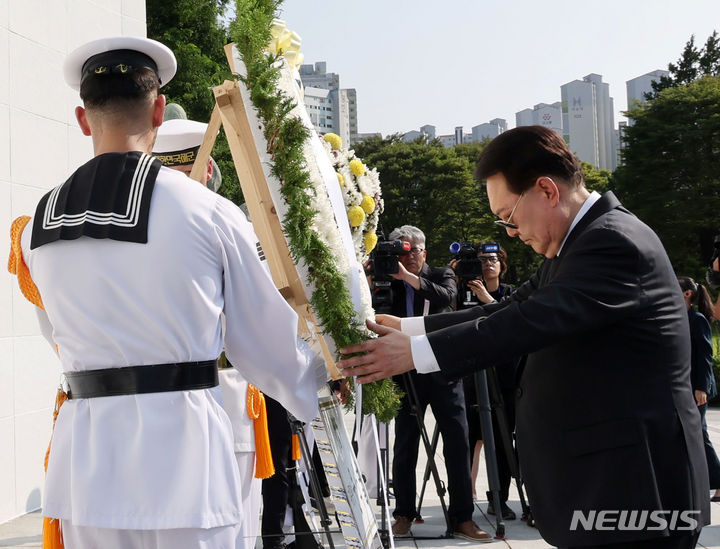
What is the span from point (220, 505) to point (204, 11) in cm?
2403

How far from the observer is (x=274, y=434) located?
16.1 feet

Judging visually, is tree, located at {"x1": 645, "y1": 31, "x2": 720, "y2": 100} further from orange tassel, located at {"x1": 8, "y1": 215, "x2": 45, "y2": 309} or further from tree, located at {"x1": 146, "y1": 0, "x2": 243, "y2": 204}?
orange tassel, located at {"x1": 8, "y1": 215, "x2": 45, "y2": 309}

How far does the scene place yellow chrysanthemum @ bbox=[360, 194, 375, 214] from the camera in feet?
10.6

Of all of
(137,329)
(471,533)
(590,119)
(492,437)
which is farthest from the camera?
(590,119)

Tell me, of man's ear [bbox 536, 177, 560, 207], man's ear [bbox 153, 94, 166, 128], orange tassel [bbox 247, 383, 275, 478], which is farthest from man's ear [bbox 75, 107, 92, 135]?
orange tassel [bbox 247, 383, 275, 478]

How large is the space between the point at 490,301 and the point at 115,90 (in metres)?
4.23

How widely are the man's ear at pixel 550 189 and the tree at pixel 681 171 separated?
132 feet

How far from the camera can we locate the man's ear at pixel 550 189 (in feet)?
8.19

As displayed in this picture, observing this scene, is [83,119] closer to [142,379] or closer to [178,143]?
[142,379]

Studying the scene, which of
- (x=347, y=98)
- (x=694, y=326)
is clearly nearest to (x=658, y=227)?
(x=694, y=326)

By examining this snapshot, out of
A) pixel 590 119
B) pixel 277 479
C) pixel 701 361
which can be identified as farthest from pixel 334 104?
pixel 277 479

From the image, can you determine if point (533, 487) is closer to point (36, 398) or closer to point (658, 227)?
point (36, 398)

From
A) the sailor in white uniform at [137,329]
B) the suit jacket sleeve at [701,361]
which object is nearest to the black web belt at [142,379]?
the sailor in white uniform at [137,329]

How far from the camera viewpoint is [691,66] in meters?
47.5
